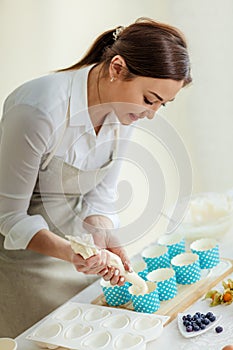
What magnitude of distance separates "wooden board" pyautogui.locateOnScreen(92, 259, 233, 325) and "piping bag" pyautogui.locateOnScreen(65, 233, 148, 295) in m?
0.07

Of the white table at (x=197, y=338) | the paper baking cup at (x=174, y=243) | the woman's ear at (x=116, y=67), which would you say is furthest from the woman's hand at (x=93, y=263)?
the woman's ear at (x=116, y=67)

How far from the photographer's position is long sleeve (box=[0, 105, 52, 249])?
1.55 m

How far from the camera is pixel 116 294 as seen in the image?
62.4 inches

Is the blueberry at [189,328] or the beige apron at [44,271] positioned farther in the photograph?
the beige apron at [44,271]

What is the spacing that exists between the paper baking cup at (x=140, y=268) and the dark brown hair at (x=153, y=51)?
1.67 feet

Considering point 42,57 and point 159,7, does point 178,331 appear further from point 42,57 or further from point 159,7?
point 159,7

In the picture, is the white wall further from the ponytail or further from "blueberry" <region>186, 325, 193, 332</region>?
"blueberry" <region>186, 325, 193, 332</region>

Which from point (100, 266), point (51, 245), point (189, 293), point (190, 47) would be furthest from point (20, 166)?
point (190, 47)

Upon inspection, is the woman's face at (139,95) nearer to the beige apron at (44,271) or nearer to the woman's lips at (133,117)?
the woman's lips at (133,117)

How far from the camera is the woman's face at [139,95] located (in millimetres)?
1506

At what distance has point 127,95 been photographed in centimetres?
155

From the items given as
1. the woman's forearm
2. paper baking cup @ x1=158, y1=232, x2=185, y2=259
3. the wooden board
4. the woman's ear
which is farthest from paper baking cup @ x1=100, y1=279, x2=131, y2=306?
the woman's ear

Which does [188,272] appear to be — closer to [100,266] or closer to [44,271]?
[100,266]

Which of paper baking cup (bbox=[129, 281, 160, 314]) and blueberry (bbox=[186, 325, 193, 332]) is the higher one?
paper baking cup (bbox=[129, 281, 160, 314])
